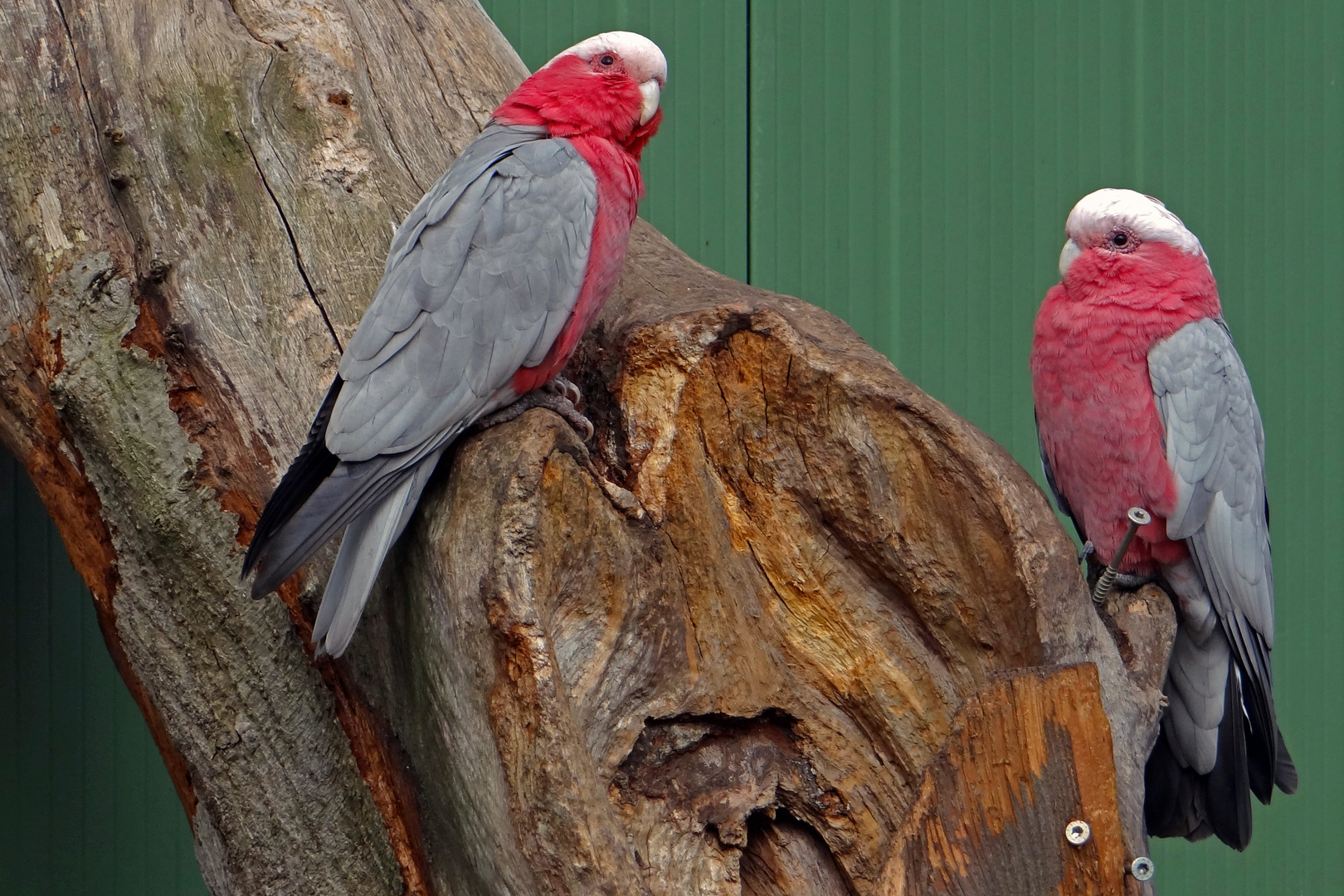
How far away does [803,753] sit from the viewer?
1.69m

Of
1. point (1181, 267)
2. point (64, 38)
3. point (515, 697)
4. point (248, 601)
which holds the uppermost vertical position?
point (1181, 267)

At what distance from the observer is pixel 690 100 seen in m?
2.96

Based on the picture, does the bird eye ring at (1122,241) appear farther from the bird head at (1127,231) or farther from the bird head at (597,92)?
the bird head at (597,92)

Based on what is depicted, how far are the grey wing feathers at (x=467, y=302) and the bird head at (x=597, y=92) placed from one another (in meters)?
0.12

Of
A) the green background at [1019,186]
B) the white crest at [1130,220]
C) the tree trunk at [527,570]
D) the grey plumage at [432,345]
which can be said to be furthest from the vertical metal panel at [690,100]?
the grey plumage at [432,345]

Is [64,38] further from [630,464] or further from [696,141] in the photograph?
[696,141]

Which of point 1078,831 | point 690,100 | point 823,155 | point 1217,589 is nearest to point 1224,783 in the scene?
point 1217,589

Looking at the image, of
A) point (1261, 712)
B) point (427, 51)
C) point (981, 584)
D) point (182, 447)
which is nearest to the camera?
point (981, 584)

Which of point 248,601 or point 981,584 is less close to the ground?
point 981,584

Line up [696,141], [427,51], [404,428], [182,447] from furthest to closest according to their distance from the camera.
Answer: [696,141] → [427,51] → [182,447] → [404,428]

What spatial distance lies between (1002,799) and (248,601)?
3.75ft

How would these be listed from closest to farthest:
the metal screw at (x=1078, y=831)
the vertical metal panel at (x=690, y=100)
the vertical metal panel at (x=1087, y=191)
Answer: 1. the metal screw at (x=1078, y=831)
2. the vertical metal panel at (x=690, y=100)
3. the vertical metal panel at (x=1087, y=191)

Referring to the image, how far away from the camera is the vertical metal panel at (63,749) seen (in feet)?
9.00

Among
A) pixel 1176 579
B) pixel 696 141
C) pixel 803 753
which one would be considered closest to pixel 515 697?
pixel 803 753
